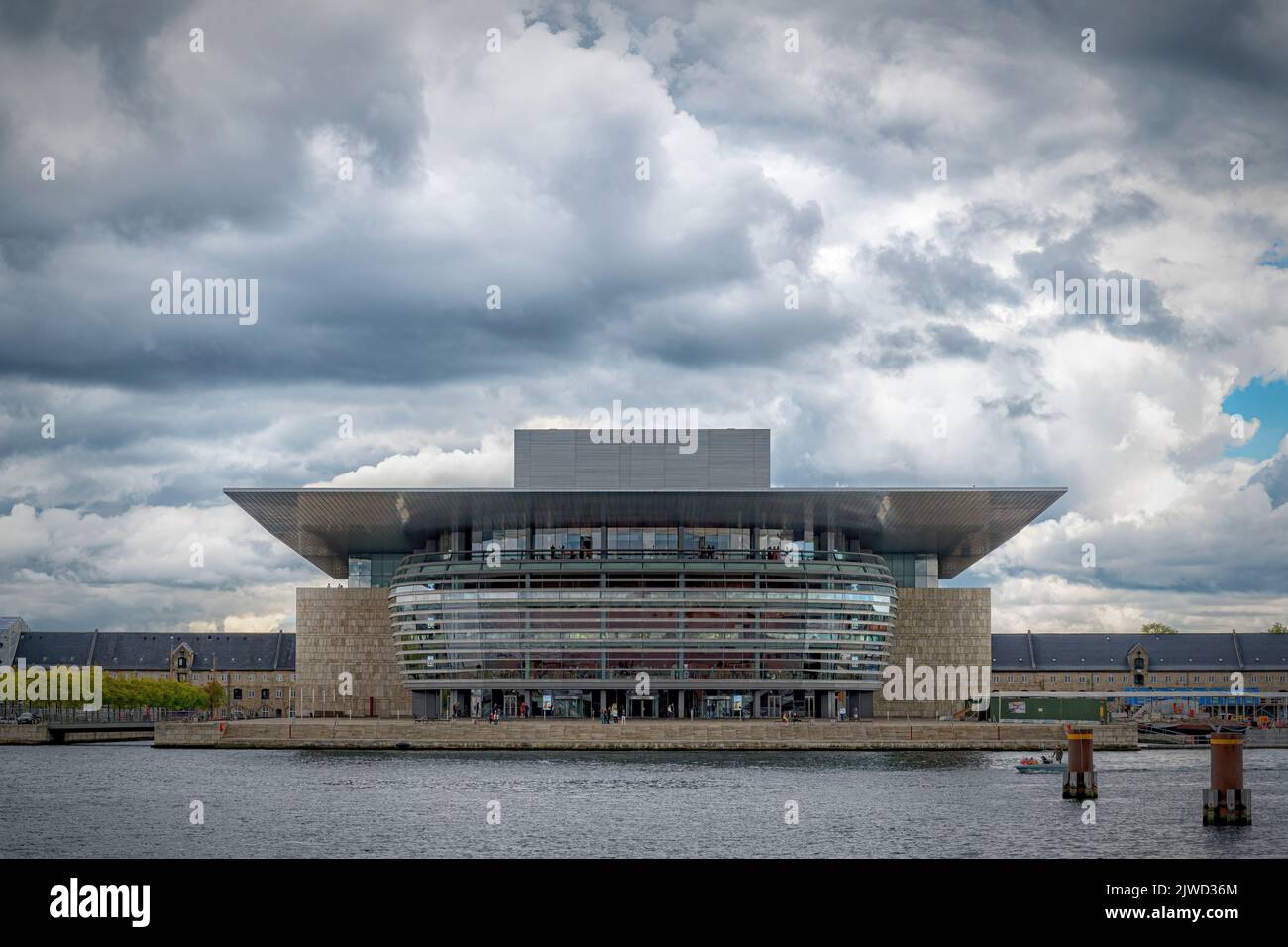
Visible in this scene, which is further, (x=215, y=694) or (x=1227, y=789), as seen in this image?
(x=215, y=694)

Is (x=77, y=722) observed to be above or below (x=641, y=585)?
below

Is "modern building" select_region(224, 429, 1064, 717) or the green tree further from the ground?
"modern building" select_region(224, 429, 1064, 717)

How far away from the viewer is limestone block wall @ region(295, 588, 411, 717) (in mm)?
95062

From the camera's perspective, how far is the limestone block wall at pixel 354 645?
95062mm

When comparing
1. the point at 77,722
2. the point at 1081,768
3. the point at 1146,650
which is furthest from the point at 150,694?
the point at 1146,650

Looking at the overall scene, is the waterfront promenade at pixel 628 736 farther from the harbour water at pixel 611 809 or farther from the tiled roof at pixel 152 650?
the tiled roof at pixel 152 650

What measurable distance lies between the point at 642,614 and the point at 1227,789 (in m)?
46.6

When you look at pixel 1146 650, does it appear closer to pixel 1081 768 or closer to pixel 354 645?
pixel 354 645

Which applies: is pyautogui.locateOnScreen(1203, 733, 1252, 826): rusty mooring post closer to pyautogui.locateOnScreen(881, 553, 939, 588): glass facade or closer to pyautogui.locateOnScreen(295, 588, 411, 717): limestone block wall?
pyautogui.locateOnScreen(881, 553, 939, 588): glass facade

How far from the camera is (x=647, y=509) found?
260 ft

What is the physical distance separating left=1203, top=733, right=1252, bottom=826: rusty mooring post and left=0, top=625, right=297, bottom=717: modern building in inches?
4175

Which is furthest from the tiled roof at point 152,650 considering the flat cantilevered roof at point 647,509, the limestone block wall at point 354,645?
the flat cantilevered roof at point 647,509

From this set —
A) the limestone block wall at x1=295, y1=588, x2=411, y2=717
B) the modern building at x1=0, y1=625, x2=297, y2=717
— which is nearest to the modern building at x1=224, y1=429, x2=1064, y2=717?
the limestone block wall at x1=295, y1=588, x2=411, y2=717
